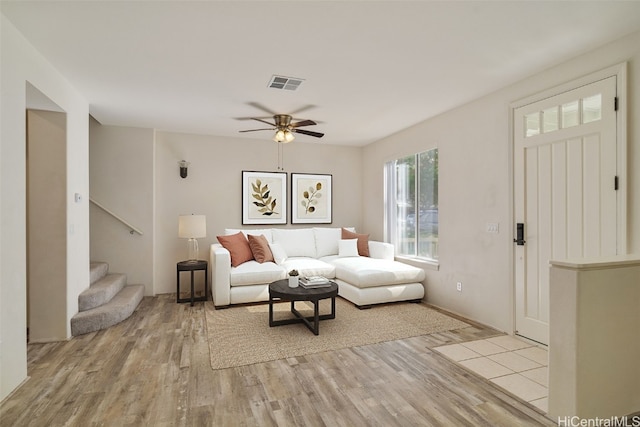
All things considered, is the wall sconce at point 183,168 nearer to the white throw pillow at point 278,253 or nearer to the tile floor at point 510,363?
the white throw pillow at point 278,253

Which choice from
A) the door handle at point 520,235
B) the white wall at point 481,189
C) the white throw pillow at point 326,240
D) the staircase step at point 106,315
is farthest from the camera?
the white throw pillow at point 326,240

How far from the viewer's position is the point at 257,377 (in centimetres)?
259

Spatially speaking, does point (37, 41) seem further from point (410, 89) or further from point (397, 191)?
point (397, 191)

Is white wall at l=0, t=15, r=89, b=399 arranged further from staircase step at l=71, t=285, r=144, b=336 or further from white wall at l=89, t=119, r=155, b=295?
white wall at l=89, t=119, r=155, b=295

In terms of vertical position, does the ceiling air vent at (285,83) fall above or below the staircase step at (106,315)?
above

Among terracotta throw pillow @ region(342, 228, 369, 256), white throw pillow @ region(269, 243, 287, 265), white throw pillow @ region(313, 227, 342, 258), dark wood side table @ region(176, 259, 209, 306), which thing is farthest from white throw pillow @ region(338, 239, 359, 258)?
dark wood side table @ region(176, 259, 209, 306)

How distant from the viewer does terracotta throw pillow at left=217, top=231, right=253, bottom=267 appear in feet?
16.0

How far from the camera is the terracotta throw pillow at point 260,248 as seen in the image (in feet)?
16.5

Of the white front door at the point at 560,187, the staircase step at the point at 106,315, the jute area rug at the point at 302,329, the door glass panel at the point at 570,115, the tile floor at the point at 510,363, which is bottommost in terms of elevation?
the jute area rug at the point at 302,329

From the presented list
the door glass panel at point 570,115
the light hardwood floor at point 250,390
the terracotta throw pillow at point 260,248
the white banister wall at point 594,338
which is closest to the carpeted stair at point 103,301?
the light hardwood floor at point 250,390

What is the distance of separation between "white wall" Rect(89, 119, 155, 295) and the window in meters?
3.90

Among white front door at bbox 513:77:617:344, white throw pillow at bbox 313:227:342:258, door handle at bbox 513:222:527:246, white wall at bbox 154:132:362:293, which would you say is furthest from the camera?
white throw pillow at bbox 313:227:342:258

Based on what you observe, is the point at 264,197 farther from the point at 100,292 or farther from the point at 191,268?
the point at 100,292

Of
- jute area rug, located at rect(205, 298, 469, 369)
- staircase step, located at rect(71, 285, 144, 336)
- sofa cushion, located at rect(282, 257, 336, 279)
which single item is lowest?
jute area rug, located at rect(205, 298, 469, 369)
